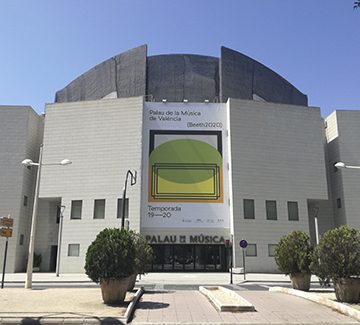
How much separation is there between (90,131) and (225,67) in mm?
16891

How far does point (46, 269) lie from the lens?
130 ft

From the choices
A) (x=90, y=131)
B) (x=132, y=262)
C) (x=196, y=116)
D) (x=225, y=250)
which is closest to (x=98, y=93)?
(x=90, y=131)

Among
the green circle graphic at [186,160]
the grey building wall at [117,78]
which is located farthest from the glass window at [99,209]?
the grey building wall at [117,78]

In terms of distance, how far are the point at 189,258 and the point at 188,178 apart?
767cm

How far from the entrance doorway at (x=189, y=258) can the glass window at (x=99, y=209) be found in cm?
585

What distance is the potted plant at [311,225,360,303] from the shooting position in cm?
1208

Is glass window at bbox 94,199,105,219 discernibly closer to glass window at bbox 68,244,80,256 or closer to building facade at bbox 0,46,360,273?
building facade at bbox 0,46,360,273

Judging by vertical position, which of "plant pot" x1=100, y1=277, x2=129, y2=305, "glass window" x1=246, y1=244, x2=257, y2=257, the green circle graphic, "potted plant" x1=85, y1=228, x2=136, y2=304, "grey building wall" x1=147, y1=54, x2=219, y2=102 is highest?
"grey building wall" x1=147, y1=54, x2=219, y2=102

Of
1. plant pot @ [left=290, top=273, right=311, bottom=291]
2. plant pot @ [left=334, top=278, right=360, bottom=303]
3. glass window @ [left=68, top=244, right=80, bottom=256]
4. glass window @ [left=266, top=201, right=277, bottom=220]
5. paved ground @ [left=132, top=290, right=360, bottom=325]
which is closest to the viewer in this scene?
paved ground @ [left=132, top=290, right=360, bottom=325]

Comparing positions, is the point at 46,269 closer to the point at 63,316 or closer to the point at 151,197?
the point at 151,197

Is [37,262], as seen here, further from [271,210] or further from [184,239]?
[271,210]

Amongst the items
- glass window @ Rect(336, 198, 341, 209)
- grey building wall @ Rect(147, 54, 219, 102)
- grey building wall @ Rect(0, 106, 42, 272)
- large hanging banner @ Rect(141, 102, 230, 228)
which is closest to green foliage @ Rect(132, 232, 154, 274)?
large hanging banner @ Rect(141, 102, 230, 228)

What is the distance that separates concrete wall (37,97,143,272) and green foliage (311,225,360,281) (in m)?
25.4

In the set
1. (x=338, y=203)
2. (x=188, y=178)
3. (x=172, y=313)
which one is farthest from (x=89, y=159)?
(x=172, y=313)
